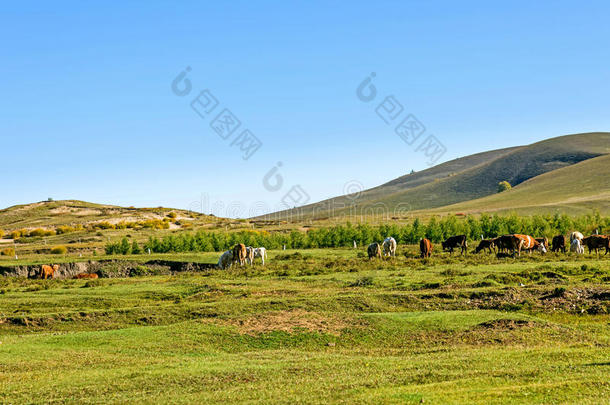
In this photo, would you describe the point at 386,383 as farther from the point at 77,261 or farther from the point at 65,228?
the point at 65,228

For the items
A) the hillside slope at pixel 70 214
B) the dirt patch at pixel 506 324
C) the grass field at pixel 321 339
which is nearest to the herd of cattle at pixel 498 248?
the grass field at pixel 321 339

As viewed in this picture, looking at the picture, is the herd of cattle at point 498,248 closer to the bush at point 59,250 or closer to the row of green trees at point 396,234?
the row of green trees at point 396,234

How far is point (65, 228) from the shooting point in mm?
88000

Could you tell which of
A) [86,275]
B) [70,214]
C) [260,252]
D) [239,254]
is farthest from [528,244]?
[70,214]

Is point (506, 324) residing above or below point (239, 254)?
below

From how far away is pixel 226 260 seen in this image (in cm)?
4444

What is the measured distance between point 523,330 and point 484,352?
12.3 ft

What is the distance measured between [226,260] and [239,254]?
107 centimetres

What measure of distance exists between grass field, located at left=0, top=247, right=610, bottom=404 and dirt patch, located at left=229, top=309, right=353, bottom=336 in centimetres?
8

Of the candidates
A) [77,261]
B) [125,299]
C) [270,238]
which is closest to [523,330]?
[125,299]

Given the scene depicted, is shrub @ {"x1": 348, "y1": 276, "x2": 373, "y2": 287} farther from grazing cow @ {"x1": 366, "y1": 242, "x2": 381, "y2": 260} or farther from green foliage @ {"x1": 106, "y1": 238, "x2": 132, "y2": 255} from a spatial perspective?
green foliage @ {"x1": 106, "y1": 238, "x2": 132, "y2": 255}

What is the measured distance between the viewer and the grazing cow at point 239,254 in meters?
44.2

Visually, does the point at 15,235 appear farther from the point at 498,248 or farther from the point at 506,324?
the point at 506,324

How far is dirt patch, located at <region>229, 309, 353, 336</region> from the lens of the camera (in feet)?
67.6
